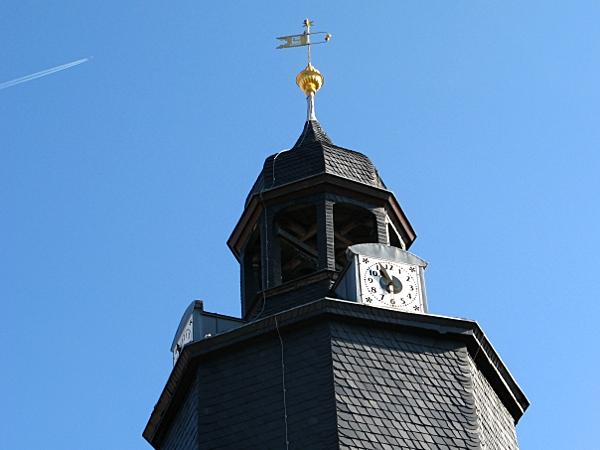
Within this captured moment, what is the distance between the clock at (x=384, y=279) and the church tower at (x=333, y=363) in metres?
0.02

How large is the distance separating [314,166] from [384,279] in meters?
2.67

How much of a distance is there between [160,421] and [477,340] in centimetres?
404

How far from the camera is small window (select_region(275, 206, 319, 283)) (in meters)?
26.5

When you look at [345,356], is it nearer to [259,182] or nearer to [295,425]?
[295,425]

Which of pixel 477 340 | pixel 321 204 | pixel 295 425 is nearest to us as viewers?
pixel 295 425

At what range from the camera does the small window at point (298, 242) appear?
1043 inches

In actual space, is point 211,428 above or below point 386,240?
below

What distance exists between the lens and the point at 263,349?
23.4 metres

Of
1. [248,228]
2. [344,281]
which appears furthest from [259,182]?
[344,281]

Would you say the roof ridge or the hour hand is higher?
the roof ridge

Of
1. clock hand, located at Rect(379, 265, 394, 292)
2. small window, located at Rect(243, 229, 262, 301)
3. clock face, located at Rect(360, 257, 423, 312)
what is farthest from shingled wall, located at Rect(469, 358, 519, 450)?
small window, located at Rect(243, 229, 262, 301)

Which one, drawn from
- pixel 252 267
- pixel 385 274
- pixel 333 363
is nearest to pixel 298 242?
pixel 252 267

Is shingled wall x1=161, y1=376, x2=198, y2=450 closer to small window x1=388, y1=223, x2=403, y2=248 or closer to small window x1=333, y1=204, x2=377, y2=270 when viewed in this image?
small window x1=333, y1=204, x2=377, y2=270

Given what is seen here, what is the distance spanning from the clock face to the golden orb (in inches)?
210
